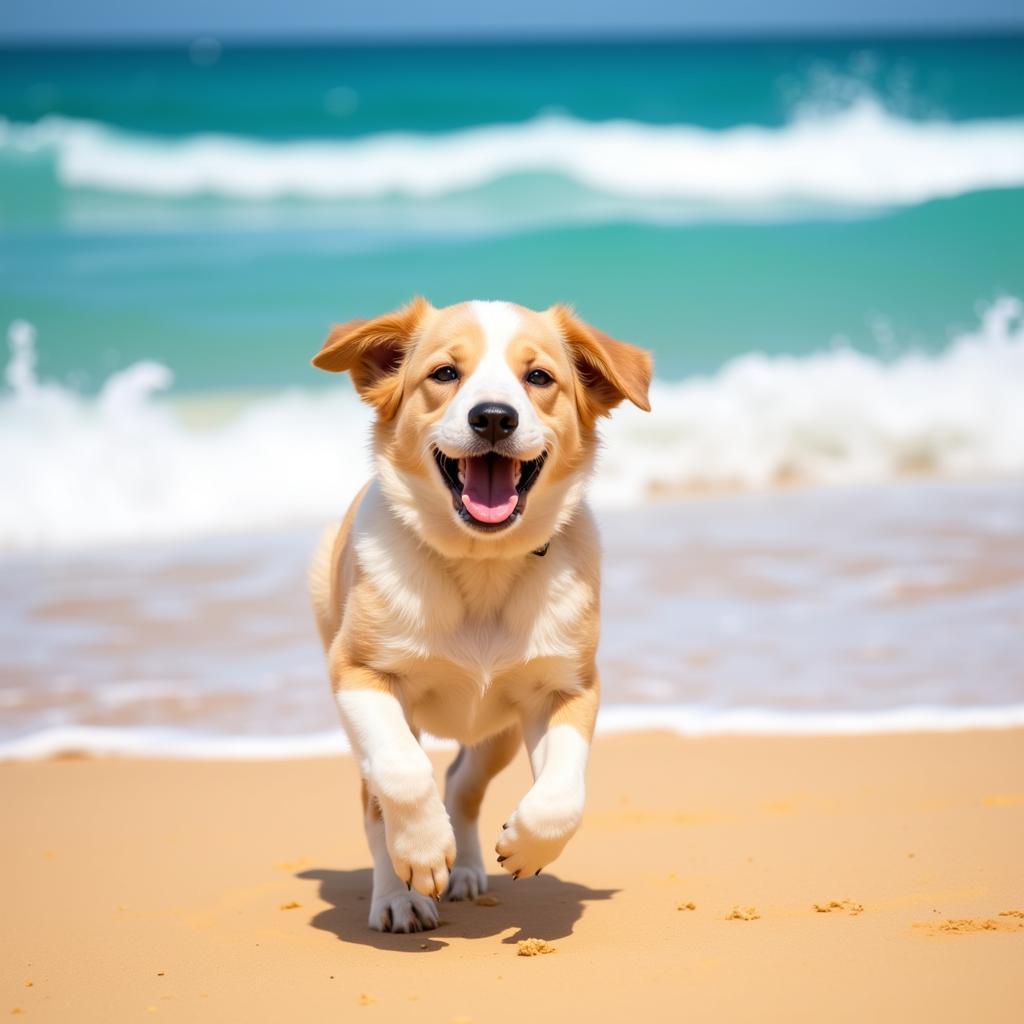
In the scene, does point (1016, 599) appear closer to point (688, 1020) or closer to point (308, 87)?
point (688, 1020)

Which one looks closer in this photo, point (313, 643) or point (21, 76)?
point (313, 643)

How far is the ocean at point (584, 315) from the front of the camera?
750 cm

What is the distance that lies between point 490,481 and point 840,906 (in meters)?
1.55

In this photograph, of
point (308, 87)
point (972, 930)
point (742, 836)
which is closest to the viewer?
point (972, 930)

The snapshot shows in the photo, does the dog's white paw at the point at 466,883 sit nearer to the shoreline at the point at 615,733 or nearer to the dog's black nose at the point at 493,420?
the dog's black nose at the point at 493,420

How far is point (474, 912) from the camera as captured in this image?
4.41 m

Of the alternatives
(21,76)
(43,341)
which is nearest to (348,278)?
(43,341)

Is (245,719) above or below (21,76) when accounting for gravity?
below

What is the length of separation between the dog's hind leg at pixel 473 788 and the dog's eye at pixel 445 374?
1.21m

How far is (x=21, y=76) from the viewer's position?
81.6ft

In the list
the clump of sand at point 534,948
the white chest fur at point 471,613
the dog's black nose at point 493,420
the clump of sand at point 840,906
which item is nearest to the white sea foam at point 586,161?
the white chest fur at point 471,613

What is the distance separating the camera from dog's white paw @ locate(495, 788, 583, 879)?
3777 millimetres

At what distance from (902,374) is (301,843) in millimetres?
12146

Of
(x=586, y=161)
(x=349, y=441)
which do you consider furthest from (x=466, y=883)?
(x=586, y=161)
